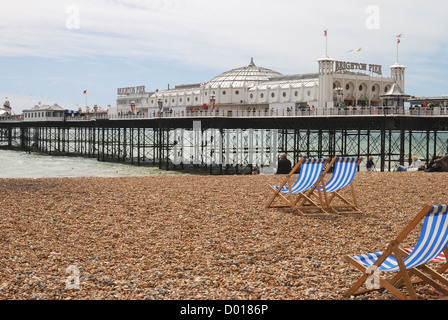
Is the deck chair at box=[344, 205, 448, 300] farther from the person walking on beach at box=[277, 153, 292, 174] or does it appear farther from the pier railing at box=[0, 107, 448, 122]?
the pier railing at box=[0, 107, 448, 122]

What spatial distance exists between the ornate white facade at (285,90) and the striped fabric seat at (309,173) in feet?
95.6

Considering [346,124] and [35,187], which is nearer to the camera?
[35,187]

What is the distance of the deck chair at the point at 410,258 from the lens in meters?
4.45

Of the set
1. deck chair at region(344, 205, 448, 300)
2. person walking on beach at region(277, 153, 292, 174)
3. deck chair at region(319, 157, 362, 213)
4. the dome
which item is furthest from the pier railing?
deck chair at region(344, 205, 448, 300)

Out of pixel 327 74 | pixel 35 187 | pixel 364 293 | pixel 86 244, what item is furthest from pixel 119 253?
pixel 327 74

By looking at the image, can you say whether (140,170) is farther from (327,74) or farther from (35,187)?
(35,187)

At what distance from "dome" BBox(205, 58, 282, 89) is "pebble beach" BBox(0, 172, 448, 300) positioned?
51.8 metres

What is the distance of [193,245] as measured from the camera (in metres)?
7.10

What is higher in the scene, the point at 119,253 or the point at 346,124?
the point at 346,124

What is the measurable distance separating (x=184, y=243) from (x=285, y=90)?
46165 millimetres

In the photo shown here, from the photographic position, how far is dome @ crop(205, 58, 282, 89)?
6326 centimetres

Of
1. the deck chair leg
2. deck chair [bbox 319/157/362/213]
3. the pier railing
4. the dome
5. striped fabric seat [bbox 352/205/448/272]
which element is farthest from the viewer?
the dome

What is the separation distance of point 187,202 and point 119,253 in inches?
153

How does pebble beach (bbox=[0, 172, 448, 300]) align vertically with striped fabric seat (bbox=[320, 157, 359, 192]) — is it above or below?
below
